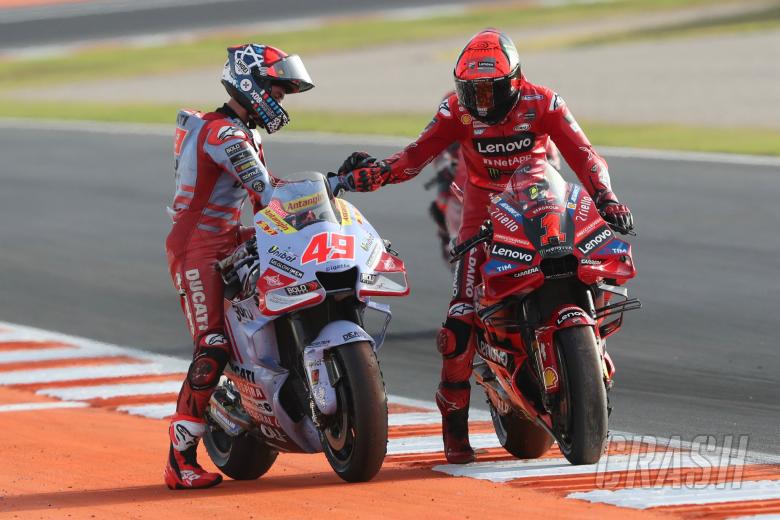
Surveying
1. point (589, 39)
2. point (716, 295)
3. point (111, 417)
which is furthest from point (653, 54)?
point (111, 417)

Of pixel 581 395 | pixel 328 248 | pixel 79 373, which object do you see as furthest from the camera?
pixel 79 373

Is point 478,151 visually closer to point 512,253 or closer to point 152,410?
point 512,253

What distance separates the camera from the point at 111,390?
1038 centimetres

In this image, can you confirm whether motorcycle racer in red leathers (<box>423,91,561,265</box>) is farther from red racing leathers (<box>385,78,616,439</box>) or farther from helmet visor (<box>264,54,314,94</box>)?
helmet visor (<box>264,54,314,94</box>)

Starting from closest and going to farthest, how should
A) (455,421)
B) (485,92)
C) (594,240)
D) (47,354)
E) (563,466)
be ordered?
(594,240)
(563,466)
(485,92)
(455,421)
(47,354)

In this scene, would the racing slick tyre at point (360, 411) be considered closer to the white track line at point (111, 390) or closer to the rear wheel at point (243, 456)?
the rear wheel at point (243, 456)

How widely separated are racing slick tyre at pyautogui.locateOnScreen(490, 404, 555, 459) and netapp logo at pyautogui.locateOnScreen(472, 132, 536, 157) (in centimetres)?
132

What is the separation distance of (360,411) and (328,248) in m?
0.79

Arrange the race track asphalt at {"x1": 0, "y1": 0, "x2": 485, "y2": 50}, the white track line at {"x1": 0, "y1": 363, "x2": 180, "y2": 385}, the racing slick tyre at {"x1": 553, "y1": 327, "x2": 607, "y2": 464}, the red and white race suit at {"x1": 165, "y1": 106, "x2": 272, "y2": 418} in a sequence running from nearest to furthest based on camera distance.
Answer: the racing slick tyre at {"x1": 553, "y1": 327, "x2": 607, "y2": 464} < the red and white race suit at {"x1": 165, "y1": 106, "x2": 272, "y2": 418} < the white track line at {"x1": 0, "y1": 363, "x2": 180, "y2": 385} < the race track asphalt at {"x1": 0, "y1": 0, "x2": 485, "y2": 50}

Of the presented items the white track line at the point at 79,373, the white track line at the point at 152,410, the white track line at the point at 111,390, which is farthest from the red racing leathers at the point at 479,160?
the white track line at the point at 79,373

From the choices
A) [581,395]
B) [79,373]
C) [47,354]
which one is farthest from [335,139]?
[581,395]

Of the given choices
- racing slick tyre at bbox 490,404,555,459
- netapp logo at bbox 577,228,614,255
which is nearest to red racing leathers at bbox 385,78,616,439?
racing slick tyre at bbox 490,404,555,459

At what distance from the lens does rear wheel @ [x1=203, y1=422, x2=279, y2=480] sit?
756 cm

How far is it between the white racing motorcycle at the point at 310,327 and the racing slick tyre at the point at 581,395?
0.79m
